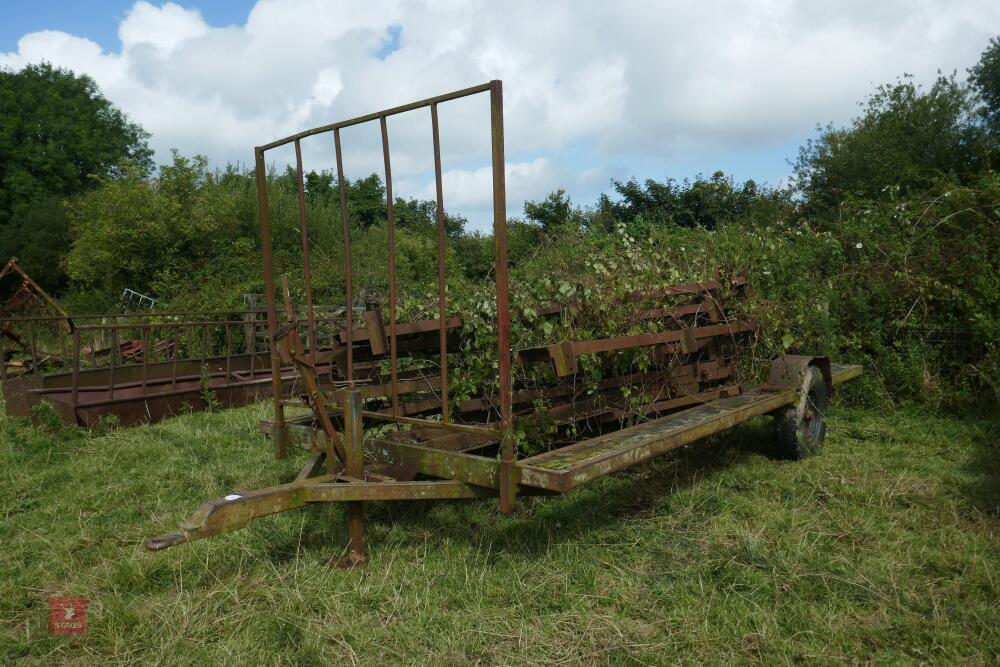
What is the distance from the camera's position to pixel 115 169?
127 ft

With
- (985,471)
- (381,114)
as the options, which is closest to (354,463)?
(381,114)

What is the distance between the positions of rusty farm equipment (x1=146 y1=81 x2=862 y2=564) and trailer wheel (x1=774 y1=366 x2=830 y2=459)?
1 centimetres

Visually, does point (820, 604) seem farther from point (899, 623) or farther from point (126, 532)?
point (126, 532)

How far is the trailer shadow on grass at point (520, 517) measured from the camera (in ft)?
12.7

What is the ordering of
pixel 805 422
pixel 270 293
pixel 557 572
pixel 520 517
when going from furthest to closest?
pixel 805 422 < pixel 270 293 < pixel 520 517 < pixel 557 572

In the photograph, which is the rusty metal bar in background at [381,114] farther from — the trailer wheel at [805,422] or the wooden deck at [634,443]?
the trailer wheel at [805,422]

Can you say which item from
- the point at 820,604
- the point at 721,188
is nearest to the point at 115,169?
→ the point at 721,188

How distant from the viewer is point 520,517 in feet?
14.0

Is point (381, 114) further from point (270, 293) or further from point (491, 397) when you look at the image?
point (491, 397)

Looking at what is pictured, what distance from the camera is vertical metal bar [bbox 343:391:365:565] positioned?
3482mm

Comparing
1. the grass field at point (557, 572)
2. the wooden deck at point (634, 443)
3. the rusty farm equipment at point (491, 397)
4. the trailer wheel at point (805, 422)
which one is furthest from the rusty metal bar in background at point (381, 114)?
the trailer wheel at point (805, 422)

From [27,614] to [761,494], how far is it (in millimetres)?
4050
